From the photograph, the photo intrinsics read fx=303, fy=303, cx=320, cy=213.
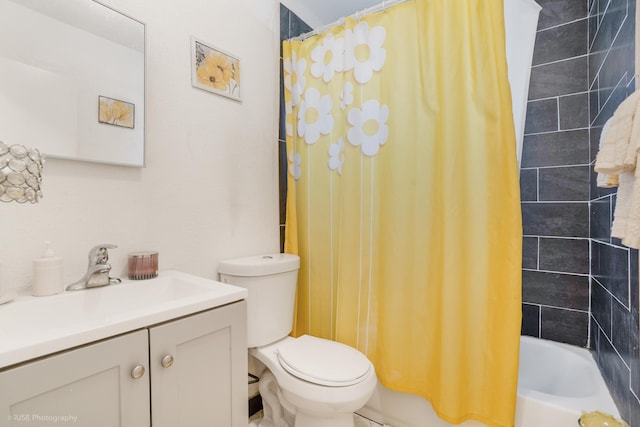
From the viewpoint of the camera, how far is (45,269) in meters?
0.91

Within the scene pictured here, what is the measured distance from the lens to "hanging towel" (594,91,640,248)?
704 mm

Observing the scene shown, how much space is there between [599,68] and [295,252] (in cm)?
177

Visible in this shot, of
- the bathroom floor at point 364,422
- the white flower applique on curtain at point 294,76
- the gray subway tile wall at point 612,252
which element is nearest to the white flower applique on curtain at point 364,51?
the white flower applique on curtain at point 294,76

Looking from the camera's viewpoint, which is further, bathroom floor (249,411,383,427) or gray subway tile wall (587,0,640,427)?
bathroom floor (249,411,383,427)

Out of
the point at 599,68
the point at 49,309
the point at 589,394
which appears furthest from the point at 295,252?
the point at 599,68

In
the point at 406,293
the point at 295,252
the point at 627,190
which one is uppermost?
the point at 627,190

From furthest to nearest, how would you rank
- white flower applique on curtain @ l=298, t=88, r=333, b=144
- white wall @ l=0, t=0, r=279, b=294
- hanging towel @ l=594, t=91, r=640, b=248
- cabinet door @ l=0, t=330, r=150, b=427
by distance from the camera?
white flower applique on curtain @ l=298, t=88, r=333, b=144, white wall @ l=0, t=0, r=279, b=294, hanging towel @ l=594, t=91, r=640, b=248, cabinet door @ l=0, t=330, r=150, b=427

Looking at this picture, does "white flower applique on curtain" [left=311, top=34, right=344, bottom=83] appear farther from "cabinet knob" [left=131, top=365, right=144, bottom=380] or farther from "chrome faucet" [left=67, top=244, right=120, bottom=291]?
"cabinet knob" [left=131, top=365, right=144, bottom=380]

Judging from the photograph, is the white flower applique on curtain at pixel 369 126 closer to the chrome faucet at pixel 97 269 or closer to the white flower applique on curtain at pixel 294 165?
the white flower applique on curtain at pixel 294 165

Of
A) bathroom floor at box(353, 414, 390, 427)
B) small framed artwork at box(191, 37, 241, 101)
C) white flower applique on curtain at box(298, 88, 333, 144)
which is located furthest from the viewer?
white flower applique on curtain at box(298, 88, 333, 144)

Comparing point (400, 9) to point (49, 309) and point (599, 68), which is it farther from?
point (49, 309)

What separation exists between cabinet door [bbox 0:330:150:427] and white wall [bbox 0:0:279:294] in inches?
19.1

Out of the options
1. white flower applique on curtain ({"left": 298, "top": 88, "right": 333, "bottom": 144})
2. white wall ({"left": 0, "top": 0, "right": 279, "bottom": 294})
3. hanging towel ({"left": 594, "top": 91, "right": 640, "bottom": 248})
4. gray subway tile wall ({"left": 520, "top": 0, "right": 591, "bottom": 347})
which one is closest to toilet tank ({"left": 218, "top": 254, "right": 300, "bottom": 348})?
white wall ({"left": 0, "top": 0, "right": 279, "bottom": 294})

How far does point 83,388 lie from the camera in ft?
2.19
